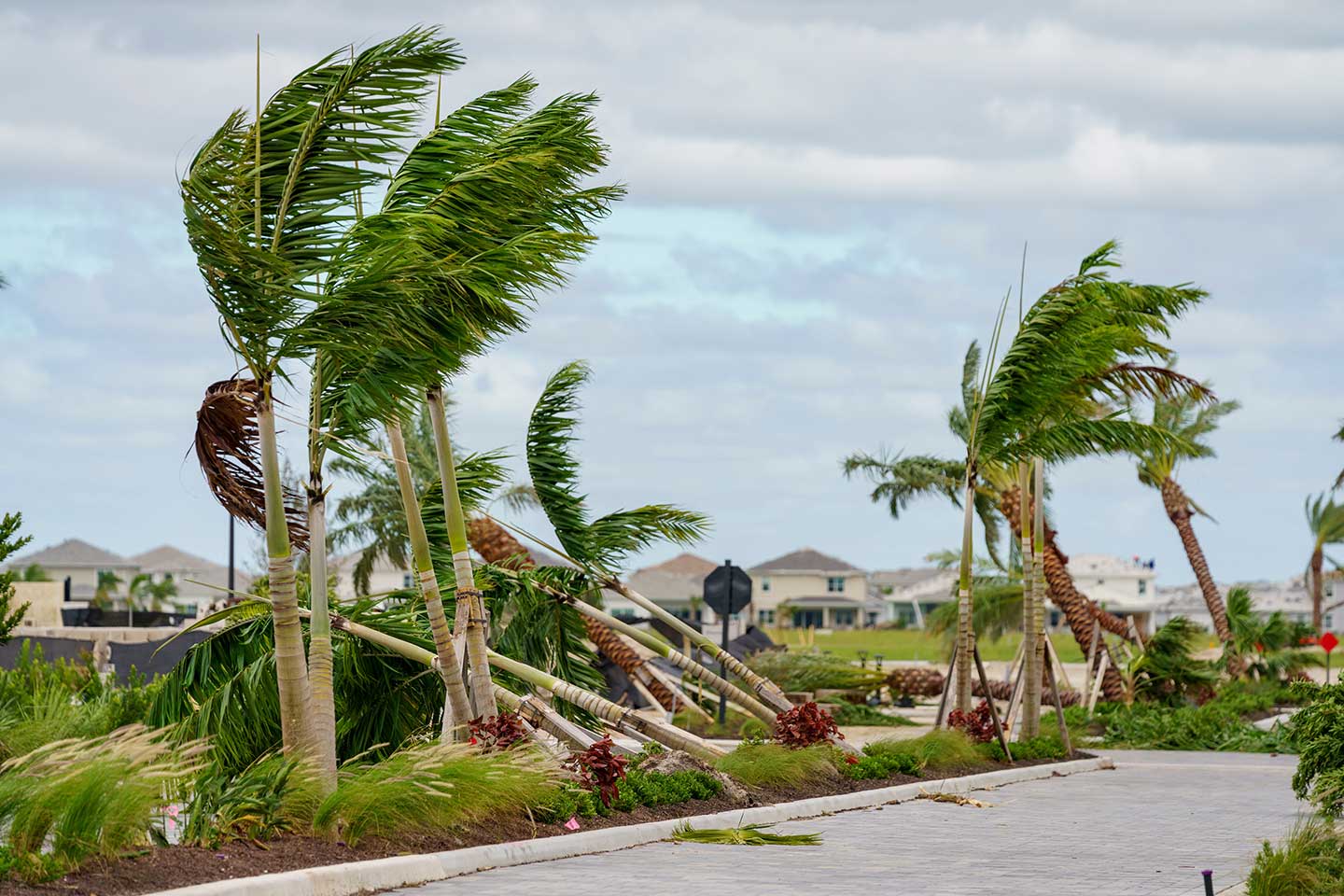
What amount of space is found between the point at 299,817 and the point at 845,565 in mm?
126897

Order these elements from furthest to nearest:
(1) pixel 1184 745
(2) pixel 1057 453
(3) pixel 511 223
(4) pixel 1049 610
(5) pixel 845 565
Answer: (5) pixel 845 565, (4) pixel 1049 610, (1) pixel 1184 745, (2) pixel 1057 453, (3) pixel 511 223

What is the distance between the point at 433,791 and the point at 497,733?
95.3 inches

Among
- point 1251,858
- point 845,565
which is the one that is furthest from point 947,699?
point 845,565

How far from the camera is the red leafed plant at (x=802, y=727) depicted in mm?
17531

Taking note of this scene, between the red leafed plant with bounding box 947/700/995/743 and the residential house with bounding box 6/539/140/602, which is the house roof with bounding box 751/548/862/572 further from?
the red leafed plant with bounding box 947/700/995/743

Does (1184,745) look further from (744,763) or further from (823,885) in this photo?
(823,885)

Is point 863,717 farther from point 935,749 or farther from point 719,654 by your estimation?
point 719,654

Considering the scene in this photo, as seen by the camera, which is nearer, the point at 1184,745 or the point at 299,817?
the point at 299,817

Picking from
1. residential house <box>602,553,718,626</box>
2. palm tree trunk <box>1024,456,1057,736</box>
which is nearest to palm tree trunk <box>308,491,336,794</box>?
palm tree trunk <box>1024,456,1057,736</box>

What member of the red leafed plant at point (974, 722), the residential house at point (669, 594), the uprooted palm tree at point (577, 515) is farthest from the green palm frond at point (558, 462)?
the residential house at point (669, 594)

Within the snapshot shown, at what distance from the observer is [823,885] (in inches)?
420

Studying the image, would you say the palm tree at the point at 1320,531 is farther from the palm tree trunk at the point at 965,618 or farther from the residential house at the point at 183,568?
the residential house at the point at 183,568

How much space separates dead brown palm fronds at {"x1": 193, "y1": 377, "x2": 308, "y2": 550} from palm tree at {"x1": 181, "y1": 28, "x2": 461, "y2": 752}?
1.09 metres

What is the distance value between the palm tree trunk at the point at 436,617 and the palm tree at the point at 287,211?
7.28 feet
